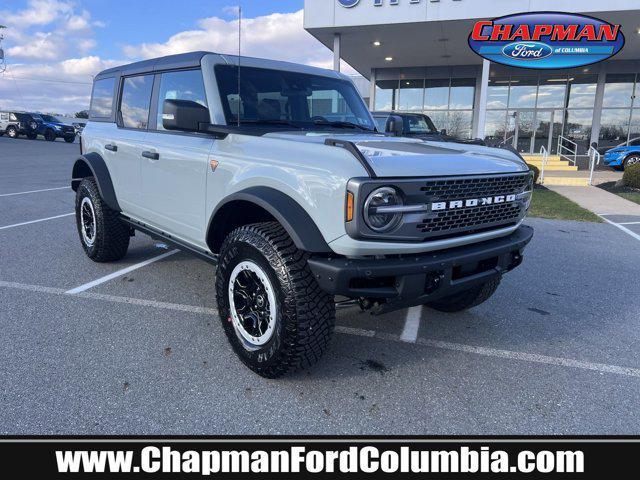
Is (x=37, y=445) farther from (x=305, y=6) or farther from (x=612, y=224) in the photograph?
(x=305, y=6)

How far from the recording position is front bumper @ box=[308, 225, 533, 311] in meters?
2.47

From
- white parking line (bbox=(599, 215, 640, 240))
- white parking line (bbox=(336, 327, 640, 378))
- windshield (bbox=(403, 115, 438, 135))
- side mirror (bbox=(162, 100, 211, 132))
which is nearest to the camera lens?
side mirror (bbox=(162, 100, 211, 132))

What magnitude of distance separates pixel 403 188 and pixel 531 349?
1820 mm

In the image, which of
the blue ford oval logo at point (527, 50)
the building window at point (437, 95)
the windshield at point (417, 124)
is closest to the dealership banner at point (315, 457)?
the windshield at point (417, 124)

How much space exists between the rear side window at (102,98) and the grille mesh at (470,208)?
378 centimetres

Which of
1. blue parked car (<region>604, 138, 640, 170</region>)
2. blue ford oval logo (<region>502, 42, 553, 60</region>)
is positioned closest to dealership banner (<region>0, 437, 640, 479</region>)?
blue ford oval logo (<region>502, 42, 553, 60</region>)

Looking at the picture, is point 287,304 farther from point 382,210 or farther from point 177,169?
point 177,169

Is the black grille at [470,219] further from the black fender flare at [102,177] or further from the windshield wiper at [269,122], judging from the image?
the black fender flare at [102,177]

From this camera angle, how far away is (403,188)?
2.53 meters

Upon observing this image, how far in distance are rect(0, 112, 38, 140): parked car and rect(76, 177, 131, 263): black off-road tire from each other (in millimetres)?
34322

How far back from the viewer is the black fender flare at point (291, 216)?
8.38ft

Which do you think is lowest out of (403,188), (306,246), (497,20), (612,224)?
(612,224)

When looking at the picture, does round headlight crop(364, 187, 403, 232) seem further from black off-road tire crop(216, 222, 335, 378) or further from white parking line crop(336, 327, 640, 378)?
white parking line crop(336, 327, 640, 378)

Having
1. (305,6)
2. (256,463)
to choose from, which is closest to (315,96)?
(256,463)
